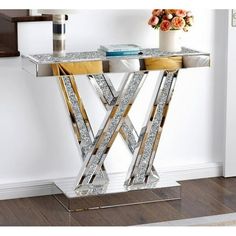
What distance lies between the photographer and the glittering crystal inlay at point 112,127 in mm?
3975

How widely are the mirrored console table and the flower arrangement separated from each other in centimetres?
16

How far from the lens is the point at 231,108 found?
4.52 m

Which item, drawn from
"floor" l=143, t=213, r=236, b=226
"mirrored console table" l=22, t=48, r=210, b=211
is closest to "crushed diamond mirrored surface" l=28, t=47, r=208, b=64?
"mirrored console table" l=22, t=48, r=210, b=211

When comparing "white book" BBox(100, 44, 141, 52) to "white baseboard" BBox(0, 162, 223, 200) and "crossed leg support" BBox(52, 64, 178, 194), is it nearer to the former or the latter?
"crossed leg support" BBox(52, 64, 178, 194)

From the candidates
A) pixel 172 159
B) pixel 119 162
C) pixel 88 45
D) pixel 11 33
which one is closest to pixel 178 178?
pixel 172 159

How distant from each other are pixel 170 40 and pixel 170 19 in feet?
0.43

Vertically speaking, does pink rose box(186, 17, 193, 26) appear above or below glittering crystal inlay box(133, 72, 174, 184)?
above

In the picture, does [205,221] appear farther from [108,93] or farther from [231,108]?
[231,108]

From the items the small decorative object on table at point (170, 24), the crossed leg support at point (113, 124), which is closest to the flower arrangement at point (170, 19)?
the small decorative object on table at point (170, 24)

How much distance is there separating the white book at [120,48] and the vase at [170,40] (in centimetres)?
19

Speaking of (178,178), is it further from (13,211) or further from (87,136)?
(13,211)

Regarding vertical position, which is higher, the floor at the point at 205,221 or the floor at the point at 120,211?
the floor at the point at 120,211

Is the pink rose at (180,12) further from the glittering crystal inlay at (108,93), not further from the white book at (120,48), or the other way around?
the glittering crystal inlay at (108,93)

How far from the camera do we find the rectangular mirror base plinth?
393 centimetres
